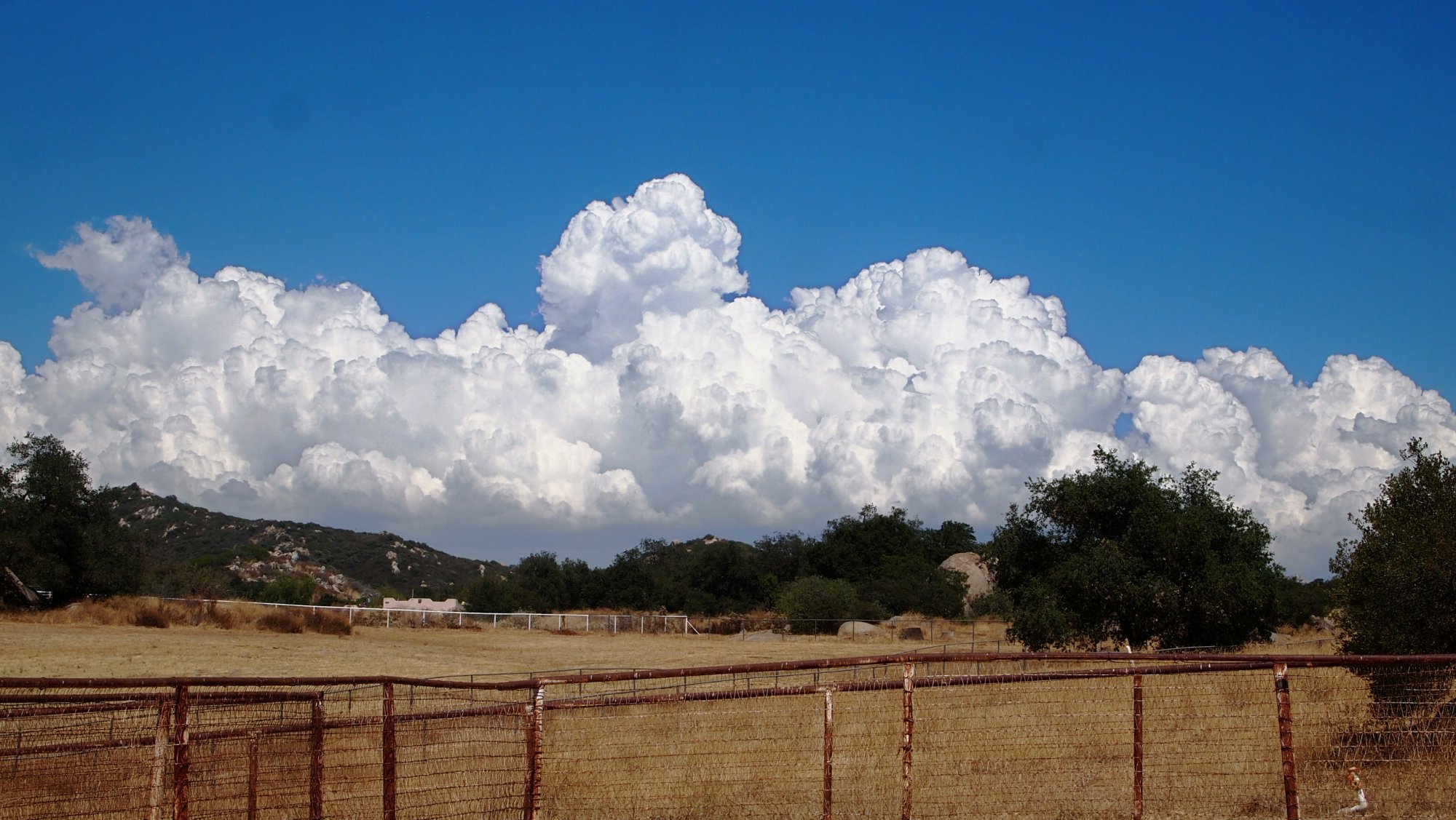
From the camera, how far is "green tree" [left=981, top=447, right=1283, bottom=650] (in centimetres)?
3762

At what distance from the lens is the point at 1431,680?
12672 mm

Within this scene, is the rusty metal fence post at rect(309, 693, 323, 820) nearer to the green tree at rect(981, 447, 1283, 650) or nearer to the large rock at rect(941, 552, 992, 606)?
the green tree at rect(981, 447, 1283, 650)

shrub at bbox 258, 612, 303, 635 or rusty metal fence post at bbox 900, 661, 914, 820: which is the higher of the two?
rusty metal fence post at bbox 900, 661, 914, 820

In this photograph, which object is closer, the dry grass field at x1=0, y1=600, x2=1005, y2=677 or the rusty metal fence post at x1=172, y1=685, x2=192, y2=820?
the rusty metal fence post at x1=172, y1=685, x2=192, y2=820

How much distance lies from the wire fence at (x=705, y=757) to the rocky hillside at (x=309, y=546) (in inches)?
4872

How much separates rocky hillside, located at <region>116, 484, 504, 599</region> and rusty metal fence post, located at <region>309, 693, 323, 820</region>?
411 ft

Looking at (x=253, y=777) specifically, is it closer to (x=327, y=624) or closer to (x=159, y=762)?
(x=159, y=762)

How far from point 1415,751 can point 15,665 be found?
114 ft

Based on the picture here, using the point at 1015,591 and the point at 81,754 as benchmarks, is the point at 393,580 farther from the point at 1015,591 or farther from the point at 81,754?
the point at 81,754

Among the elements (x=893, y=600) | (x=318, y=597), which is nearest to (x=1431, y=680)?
(x=893, y=600)

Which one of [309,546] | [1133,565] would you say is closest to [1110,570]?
[1133,565]

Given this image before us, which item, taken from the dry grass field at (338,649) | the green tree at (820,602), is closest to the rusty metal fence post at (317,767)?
the dry grass field at (338,649)

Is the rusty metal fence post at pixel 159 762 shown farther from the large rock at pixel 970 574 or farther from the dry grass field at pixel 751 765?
the large rock at pixel 970 574

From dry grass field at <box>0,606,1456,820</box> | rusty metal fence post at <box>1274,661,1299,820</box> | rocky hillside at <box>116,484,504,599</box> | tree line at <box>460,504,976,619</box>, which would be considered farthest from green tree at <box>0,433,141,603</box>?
rocky hillside at <box>116,484,504,599</box>
